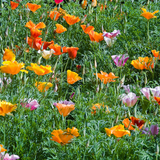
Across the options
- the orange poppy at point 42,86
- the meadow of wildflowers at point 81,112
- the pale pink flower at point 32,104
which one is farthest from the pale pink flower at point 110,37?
the pale pink flower at point 32,104

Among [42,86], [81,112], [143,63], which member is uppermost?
[143,63]

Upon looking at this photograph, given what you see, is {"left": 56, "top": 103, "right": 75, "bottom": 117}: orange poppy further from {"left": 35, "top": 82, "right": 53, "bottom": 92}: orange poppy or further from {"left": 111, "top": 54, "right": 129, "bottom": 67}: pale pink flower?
{"left": 111, "top": 54, "right": 129, "bottom": 67}: pale pink flower

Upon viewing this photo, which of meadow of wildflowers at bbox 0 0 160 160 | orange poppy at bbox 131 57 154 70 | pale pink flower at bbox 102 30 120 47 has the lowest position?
meadow of wildflowers at bbox 0 0 160 160

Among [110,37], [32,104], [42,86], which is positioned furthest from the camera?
[110,37]

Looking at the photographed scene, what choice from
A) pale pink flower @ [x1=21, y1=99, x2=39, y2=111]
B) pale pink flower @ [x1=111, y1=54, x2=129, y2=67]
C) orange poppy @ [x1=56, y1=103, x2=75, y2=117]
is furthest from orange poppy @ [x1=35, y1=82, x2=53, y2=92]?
pale pink flower @ [x1=111, y1=54, x2=129, y2=67]

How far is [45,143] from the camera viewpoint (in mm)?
1388

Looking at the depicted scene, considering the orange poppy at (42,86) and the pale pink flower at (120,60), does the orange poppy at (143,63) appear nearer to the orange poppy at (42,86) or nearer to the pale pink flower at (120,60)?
the pale pink flower at (120,60)

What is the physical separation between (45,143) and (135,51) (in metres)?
1.36

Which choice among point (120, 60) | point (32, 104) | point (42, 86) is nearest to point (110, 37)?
point (120, 60)

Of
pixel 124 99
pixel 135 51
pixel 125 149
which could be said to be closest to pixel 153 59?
pixel 135 51

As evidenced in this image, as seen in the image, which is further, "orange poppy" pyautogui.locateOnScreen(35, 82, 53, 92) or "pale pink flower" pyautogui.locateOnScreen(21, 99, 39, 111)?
"orange poppy" pyautogui.locateOnScreen(35, 82, 53, 92)

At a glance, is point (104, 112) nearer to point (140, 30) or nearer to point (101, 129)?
point (101, 129)

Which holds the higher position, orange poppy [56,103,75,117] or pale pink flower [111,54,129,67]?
pale pink flower [111,54,129,67]

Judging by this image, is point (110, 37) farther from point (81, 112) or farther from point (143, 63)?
point (81, 112)
